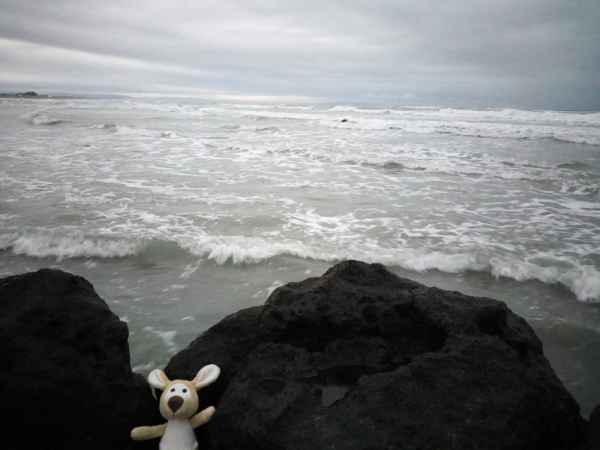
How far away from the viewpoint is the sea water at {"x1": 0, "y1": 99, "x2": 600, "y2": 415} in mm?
4312

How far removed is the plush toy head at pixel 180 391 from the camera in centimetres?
224

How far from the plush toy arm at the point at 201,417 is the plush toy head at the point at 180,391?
33 millimetres

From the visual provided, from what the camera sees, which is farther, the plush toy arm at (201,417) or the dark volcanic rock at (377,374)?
the plush toy arm at (201,417)

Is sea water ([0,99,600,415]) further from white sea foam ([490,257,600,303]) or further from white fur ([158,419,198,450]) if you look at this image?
white fur ([158,419,198,450])

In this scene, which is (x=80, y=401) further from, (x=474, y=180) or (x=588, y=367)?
(x=474, y=180)

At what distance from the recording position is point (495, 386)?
2.11 meters

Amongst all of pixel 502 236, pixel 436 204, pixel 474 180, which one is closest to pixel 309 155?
pixel 474 180

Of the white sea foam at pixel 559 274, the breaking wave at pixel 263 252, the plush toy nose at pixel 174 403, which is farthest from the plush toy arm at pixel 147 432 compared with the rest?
the white sea foam at pixel 559 274

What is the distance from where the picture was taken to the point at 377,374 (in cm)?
225

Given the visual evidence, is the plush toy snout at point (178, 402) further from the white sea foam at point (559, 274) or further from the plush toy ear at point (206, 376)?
the white sea foam at point (559, 274)

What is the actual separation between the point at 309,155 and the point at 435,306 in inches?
510

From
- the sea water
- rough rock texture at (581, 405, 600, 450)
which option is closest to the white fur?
the sea water

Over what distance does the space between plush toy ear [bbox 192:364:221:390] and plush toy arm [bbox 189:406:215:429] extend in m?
0.15

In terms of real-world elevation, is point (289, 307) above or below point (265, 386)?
above
